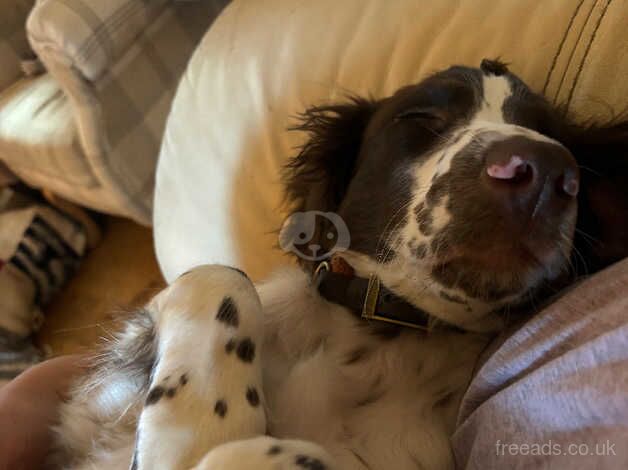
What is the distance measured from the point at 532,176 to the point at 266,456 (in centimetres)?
57

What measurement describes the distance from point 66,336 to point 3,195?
871 millimetres

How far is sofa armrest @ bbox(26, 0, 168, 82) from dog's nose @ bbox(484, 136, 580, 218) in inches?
75.2

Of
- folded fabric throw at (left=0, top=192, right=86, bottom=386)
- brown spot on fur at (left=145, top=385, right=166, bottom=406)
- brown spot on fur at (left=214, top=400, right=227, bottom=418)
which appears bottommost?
folded fabric throw at (left=0, top=192, right=86, bottom=386)

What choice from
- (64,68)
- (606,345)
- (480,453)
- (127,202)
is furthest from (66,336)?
(606,345)

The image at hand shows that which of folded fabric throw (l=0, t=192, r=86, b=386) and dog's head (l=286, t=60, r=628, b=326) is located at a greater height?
dog's head (l=286, t=60, r=628, b=326)

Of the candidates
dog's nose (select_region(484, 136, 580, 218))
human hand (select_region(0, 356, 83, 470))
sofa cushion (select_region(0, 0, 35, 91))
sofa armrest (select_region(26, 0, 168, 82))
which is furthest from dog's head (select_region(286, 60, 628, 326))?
sofa cushion (select_region(0, 0, 35, 91))

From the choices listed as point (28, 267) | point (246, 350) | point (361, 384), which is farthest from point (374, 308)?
point (28, 267)

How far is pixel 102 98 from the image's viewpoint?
2.59m

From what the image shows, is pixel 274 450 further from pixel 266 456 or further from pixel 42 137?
pixel 42 137

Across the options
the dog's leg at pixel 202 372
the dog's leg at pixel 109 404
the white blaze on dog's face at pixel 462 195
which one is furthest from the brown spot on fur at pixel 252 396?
the white blaze on dog's face at pixel 462 195

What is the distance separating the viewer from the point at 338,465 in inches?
42.3

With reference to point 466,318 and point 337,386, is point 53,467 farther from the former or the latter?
point 466,318

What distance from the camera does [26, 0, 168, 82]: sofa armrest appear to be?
7.77 ft

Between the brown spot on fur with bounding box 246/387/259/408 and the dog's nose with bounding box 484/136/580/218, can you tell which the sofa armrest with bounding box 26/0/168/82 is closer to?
the brown spot on fur with bounding box 246/387/259/408
